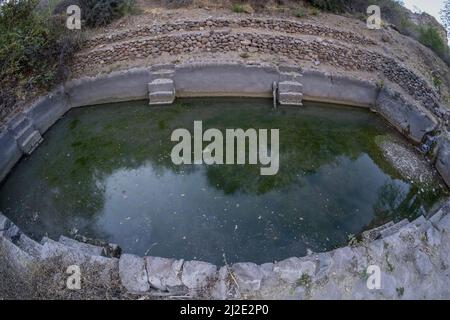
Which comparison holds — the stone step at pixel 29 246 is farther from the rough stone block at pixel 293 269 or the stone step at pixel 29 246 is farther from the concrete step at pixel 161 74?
the concrete step at pixel 161 74

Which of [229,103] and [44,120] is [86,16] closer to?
[44,120]

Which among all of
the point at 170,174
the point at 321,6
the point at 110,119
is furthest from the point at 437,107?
the point at 110,119

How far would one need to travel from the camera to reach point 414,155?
773cm

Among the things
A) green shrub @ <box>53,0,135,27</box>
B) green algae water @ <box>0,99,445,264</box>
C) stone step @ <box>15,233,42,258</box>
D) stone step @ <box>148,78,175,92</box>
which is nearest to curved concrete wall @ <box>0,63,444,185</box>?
stone step @ <box>148,78,175,92</box>

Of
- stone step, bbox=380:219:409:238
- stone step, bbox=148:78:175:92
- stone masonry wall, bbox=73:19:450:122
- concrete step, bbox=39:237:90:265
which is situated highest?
stone masonry wall, bbox=73:19:450:122

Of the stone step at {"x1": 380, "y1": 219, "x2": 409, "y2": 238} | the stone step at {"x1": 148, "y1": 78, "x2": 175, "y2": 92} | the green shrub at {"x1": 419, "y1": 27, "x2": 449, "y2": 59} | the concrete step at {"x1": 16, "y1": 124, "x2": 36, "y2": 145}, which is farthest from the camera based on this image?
the green shrub at {"x1": 419, "y1": 27, "x2": 449, "y2": 59}

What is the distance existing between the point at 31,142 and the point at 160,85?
2959 millimetres

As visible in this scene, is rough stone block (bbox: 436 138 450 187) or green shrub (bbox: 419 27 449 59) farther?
green shrub (bbox: 419 27 449 59)

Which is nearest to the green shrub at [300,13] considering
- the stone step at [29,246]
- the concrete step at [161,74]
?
the concrete step at [161,74]

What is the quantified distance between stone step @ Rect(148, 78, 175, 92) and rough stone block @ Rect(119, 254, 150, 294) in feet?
16.3

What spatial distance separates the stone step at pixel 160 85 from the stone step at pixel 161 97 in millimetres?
90

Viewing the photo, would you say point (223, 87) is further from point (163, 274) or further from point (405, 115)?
point (163, 274)

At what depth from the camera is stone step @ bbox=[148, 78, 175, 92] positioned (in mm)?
8727

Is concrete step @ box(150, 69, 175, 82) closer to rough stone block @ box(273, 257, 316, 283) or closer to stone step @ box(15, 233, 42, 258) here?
stone step @ box(15, 233, 42, 258)
